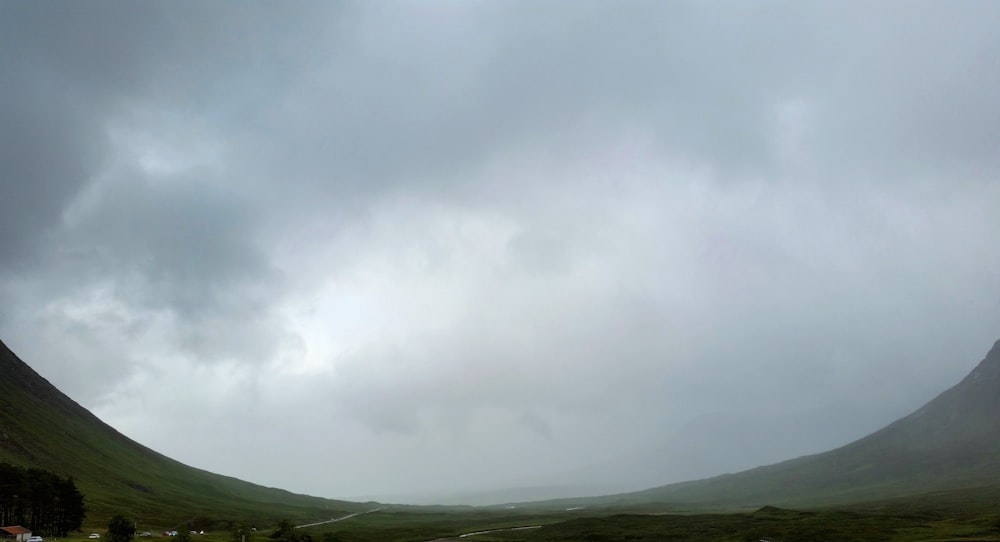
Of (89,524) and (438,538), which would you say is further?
(438,538)

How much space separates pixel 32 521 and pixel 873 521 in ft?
545

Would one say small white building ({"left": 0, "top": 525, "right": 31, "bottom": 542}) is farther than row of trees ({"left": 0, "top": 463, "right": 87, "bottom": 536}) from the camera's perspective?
No

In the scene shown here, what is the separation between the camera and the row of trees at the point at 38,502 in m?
115

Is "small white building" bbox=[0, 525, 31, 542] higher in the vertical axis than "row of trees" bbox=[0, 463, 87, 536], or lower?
lower

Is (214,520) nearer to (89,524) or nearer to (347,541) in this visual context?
(89,524)

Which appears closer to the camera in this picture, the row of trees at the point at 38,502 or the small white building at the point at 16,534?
the small white building at the point at 16,534

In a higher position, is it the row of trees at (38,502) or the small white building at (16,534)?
the row of trees at (38,502)

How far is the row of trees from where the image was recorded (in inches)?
4528

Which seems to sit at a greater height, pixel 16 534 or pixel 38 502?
pixel 38 502

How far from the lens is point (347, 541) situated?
475ft

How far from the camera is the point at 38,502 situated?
383 ft

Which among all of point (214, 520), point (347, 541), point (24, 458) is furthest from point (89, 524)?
point (24, 458)

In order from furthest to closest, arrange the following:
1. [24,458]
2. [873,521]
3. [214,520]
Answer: [24,458]
[214,520]
[873,521]

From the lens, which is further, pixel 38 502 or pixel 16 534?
pixel 38 502
